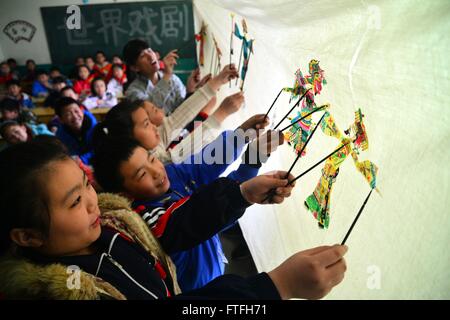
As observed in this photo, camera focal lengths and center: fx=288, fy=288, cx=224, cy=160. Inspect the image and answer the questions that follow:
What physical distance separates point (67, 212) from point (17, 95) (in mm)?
4249

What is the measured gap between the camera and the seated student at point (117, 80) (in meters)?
4.32

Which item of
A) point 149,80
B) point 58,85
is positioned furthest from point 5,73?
point 149,80

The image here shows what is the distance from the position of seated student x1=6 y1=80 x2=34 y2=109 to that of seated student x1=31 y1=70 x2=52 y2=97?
309 mm

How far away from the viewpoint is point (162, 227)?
0.67 metres

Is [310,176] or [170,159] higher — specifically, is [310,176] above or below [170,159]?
above

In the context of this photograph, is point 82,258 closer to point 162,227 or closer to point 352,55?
point 162,227

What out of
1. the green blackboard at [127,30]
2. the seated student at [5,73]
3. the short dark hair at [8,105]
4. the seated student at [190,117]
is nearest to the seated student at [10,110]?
the short dark hair at [8,105]

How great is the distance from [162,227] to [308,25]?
0.53m

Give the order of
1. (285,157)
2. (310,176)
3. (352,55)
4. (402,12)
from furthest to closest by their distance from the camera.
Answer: (285,157) → (310,176) → (352,55) → (402,12)

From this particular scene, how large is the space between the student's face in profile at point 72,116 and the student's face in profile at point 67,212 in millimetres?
1830

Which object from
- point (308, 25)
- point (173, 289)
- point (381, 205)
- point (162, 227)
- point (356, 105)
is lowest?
point (173, 289)

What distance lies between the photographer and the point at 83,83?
13.9ft

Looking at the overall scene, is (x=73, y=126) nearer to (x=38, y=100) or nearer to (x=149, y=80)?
(x=149, y=80)
